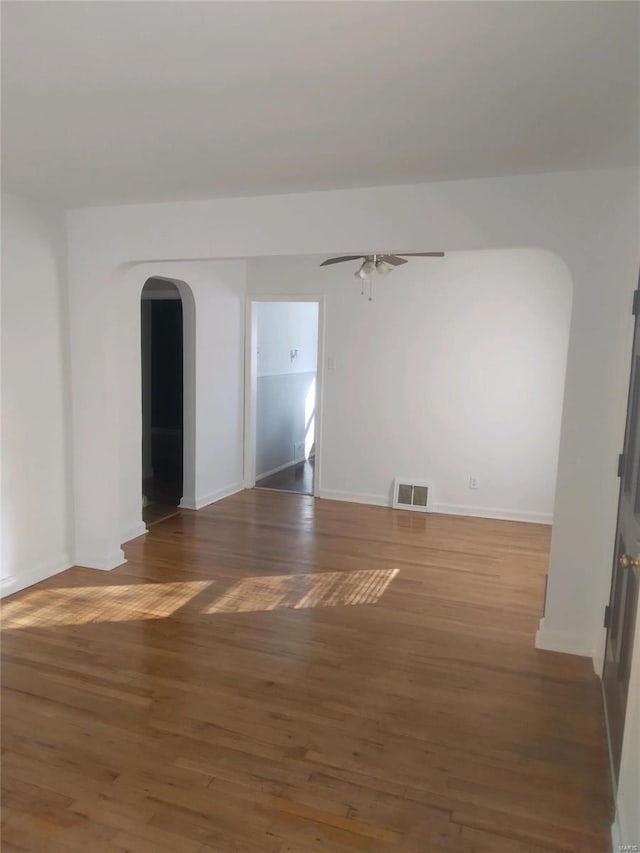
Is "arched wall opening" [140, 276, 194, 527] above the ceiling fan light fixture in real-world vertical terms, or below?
below

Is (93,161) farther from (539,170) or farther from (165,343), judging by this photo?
(165,343)

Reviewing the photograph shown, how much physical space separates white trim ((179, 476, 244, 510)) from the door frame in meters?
0.20

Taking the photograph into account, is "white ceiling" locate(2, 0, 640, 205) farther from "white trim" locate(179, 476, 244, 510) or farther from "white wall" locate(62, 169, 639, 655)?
"white trim" locate(179, 476, 244, 510)

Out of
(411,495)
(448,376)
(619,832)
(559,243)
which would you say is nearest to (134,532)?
(411,495)

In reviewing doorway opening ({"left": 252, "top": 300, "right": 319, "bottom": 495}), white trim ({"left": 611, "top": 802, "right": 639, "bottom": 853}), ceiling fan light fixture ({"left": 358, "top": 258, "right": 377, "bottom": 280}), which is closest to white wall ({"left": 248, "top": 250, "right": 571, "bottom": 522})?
doorway opening ({"left": 252, "top": 300, "right": 319, "bottom": 495})

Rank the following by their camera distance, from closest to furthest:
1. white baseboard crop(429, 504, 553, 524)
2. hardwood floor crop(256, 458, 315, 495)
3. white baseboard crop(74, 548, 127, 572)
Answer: white baseboard crop(74, 548, 127, 572), white baseboard crop(429, 504, 553, 524), hardwood floor crop(256, 458, 315, 495)

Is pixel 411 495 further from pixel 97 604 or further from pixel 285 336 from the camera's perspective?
pixel 97 604

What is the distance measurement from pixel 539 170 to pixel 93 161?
2137 millimetres

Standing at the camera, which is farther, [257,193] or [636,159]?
[257,193]

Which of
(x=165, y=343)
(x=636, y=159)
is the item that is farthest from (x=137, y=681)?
(x=165, y=343)

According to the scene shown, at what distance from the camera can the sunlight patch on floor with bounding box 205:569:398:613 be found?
12.2 ft

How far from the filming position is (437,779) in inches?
88.9

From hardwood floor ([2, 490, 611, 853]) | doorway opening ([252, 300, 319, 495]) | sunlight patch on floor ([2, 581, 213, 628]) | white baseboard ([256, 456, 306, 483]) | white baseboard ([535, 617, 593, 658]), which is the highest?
doorway opening ([252, 300, 319, 495])

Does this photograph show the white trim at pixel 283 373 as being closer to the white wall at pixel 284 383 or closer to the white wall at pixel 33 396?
the white wall at pixel 284 383
